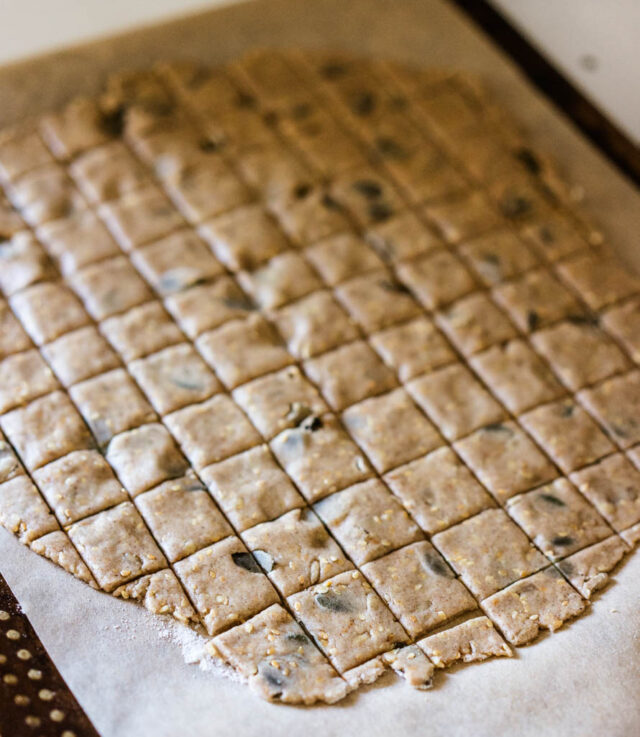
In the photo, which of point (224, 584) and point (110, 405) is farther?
point (110, 405)

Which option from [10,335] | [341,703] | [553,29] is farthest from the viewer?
[553,29]

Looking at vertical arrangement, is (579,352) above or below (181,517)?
above

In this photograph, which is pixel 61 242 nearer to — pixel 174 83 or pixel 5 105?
pixel 5 105

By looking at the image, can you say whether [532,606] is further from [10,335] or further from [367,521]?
[10,335]

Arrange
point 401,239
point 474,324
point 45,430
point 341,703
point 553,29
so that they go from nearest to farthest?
point 341,703
point 45,430
point 474,324
point 401,239
point 553,29

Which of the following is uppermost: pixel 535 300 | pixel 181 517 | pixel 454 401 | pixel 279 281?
pixel 535 300

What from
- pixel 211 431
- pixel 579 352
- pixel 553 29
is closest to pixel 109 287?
pixel 211 431

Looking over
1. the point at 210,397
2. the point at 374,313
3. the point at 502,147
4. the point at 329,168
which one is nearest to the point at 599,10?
the point at 502,147
